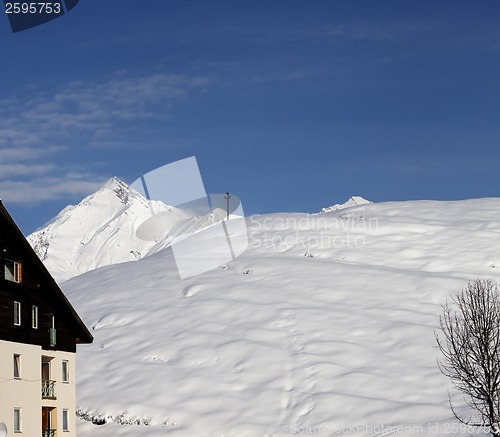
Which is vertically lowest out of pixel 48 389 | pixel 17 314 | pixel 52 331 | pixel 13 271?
pixel 48 389

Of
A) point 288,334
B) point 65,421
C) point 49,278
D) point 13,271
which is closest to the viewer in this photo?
point 13,271

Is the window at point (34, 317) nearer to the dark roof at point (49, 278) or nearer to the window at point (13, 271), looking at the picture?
the dark roof at point (49, 278)

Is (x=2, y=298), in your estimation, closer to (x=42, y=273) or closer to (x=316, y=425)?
(x=42, y=273)

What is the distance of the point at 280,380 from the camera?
46.5 metres

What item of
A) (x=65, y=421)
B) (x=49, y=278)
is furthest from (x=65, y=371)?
(x=49, y=278)

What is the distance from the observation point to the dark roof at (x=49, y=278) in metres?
39.0

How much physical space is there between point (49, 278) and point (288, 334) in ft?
50.1

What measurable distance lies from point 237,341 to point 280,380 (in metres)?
4.91

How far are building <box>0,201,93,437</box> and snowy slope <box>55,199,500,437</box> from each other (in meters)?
2.60

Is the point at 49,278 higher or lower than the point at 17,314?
higher

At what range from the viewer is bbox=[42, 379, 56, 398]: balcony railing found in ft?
136

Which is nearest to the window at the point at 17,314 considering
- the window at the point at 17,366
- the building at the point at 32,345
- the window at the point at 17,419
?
the building at the point at 32,345

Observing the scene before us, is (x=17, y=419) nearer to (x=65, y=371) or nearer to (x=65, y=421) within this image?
(x=65, y=421)

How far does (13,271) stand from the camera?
131 feet
